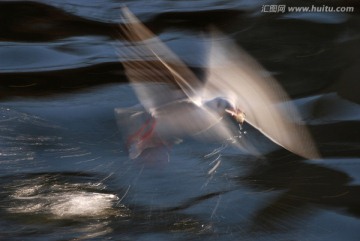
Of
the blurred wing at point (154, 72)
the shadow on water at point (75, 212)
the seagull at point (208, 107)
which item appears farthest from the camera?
the blurred wing at point (154, 72)

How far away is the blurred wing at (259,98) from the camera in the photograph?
6.46 feet

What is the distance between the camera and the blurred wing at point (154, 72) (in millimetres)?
2072

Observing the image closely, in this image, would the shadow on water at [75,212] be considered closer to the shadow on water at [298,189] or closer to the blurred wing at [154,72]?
the shadow on water at [298,189]

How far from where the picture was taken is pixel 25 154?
6.13 ft

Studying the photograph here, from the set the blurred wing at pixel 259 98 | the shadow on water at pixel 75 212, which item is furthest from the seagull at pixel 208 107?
the shadow on water at pixel 75 212

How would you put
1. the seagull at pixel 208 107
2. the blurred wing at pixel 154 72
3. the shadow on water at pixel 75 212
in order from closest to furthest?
1. the shadow on water at pixel 75 212
2. the seagull at pixel 208 107
3. the blurred wing at pixel 154 72

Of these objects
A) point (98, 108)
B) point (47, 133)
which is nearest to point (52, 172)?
point (47, 133)

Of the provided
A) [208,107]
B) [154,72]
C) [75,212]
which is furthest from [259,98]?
[75,212]

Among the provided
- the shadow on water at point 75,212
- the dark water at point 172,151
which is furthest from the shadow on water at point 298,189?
the shadow on water at point 75,212

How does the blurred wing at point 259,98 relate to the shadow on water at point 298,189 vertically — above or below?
above

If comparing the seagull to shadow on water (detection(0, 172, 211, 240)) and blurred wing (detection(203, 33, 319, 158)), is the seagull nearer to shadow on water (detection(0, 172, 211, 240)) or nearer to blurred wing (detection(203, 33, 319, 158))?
blurred wing (detection(203, 33, 319, 158))

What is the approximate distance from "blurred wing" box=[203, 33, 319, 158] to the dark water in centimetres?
4

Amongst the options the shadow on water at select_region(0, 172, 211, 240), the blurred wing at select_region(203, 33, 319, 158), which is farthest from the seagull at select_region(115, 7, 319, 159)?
the shadow on water at select_region(0, 172, 211, 240)

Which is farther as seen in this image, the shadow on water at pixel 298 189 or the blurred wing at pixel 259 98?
the blurred wing at pixel 259 98
